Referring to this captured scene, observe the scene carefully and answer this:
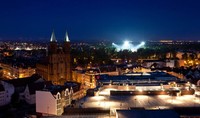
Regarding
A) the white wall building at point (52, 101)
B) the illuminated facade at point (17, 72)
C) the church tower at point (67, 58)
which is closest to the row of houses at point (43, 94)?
the white wall building at point (52, 101)

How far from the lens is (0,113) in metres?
27.2

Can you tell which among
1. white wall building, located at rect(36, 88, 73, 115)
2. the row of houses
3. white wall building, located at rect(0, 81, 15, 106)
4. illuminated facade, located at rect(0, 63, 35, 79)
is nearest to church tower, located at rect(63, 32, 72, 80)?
the row of houses

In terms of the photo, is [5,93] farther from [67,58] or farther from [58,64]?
[67,58]

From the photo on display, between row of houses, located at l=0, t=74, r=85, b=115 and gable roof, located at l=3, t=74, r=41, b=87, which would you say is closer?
row of houses, located at l=0, t=74, r=85, b=115

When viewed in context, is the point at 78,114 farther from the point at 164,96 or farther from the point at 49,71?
the point at 49,71

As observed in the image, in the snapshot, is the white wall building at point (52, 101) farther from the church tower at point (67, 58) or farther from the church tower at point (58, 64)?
the church tower at point (67, 58)

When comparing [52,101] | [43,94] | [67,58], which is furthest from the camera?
[67,58]

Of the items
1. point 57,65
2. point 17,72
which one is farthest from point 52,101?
point 17,72

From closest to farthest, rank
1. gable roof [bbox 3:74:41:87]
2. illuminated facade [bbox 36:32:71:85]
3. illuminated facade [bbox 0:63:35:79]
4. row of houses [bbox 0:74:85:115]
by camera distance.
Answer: row of houses [bbox 0:74:85:115], gable roof [bbox 3:74:41:87], illuminated facade [bbox 36:32:71:85], illuminated facade [bbox 0:63:35:79]

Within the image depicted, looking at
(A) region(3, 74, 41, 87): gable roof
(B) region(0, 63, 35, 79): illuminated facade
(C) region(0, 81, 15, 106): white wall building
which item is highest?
(B) region(0, 63, 35, 79): illuminated facade

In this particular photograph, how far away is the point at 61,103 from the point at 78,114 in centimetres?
274

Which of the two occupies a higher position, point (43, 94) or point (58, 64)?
point (58, 64)

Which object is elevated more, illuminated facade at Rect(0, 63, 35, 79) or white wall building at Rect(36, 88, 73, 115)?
illuminated facade at Rect(0, 63, 35, 79)

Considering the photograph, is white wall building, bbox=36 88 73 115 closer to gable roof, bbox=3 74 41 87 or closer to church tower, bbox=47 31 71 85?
gable roof, bbox=3 74 41 87
